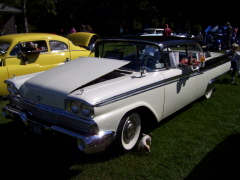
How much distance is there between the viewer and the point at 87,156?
3.23 meters

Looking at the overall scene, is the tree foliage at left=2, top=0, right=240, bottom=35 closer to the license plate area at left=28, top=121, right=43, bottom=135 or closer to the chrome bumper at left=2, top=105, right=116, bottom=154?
the license plate area at left=28, top=121, right=43, bottom=135

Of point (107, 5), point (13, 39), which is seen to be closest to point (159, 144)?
point (13, 39)

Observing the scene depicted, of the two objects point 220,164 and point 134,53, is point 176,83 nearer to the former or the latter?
point 134,53

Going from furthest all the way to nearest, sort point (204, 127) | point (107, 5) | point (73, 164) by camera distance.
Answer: point (107, 5) < point (204, 127) < point (73, 164)

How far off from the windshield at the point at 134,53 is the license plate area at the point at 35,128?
1.63 metres

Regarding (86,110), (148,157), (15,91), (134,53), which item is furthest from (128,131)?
(15,91)

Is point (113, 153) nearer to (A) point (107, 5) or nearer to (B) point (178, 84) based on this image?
(B) point (178, 84)

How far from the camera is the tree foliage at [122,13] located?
90.8ft

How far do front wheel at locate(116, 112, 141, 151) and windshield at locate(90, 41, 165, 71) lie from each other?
34.4 inches

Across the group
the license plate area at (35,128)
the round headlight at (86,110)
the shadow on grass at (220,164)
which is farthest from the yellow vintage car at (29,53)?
the shadow on grass at (220,164)

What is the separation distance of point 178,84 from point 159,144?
105 cm

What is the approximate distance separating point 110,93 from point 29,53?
12.1 feet

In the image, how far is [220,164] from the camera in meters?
3.03

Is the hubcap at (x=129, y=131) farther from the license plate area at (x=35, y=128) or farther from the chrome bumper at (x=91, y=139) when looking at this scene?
the license plate area at (x=35, y=128)
